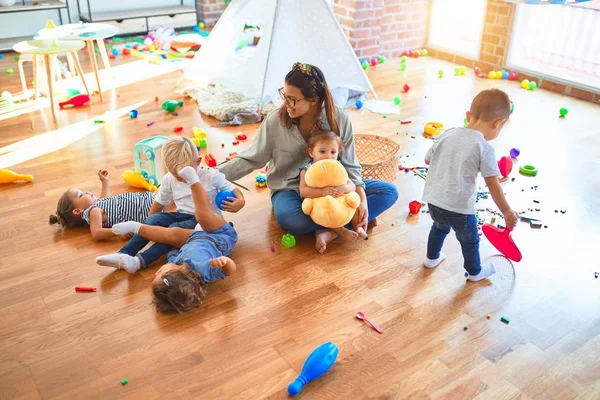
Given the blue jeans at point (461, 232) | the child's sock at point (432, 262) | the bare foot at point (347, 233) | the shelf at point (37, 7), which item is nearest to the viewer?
the blue jeans at point (461, 232)

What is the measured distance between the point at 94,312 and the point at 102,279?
0.20m

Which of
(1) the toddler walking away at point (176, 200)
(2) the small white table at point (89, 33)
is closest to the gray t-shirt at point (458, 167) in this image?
(1) the toddler walking away at point (176, 200)

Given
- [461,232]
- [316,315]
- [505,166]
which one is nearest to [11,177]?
[316,315]

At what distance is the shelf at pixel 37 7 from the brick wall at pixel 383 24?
273cm

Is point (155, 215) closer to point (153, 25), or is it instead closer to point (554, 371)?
point (554, 371)

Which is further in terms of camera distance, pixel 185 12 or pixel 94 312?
pixel 185 12

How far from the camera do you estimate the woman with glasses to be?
2232 millimetres

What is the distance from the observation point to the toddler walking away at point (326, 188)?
2.25 m

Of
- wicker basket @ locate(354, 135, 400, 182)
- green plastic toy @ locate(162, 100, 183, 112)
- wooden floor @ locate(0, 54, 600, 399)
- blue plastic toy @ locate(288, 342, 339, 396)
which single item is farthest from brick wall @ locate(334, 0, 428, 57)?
blue plastic toy @ locate(288, 342, 339, 396)

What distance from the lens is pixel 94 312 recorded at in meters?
1.96

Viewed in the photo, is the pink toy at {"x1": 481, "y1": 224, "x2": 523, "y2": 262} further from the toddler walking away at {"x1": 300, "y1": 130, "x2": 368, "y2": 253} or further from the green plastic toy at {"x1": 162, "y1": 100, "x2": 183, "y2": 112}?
the green plastic toy at {"x1": 162, "y1": 100, "x2": 183, "y2": 112}

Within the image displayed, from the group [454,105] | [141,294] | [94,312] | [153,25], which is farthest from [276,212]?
[153,25]

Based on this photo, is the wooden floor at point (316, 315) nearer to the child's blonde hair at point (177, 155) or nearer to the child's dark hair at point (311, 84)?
the child's blonde hair at point (177, 155)

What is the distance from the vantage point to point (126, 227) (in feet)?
7.37
